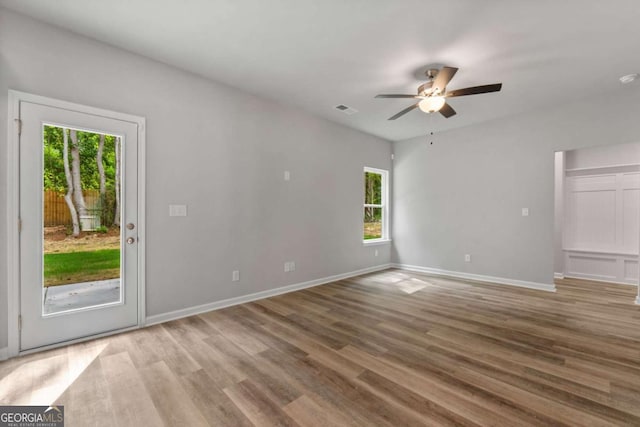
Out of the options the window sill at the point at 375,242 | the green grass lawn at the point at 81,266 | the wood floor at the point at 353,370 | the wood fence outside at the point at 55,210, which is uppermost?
the wood fence outside at the point at 55,210

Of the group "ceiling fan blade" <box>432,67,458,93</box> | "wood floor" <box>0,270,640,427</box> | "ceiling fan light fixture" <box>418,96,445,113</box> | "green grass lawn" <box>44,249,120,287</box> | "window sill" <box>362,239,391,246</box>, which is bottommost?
"wood floor" <box>0,270,640,427</box>

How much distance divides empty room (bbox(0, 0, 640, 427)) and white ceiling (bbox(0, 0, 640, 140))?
2 cm

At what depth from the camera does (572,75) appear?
10.8 ft

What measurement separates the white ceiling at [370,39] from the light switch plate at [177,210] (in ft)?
5.29

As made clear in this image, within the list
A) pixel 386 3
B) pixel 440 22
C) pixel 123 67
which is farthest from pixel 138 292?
pixel 440 22

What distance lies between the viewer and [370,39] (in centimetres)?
263

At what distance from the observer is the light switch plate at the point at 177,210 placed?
313 centimetres

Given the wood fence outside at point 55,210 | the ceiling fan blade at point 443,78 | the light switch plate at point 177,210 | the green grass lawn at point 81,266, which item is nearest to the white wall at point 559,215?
the ceiling fan blade at point 443,78

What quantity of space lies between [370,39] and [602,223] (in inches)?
218

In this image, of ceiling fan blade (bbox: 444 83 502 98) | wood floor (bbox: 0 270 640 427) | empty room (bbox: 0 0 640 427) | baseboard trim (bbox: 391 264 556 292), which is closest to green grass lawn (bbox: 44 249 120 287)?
empty room (bbox: 0 0 640 427)

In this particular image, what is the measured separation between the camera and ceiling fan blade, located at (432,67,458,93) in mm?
2633

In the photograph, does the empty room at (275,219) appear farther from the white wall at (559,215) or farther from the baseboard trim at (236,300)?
the white wall at (559,215)

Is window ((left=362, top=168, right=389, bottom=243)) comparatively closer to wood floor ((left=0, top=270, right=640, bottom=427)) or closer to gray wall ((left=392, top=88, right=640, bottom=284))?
gray wall ((left=392, top=88, right=640, bottom=284))

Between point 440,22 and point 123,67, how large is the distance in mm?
3107
